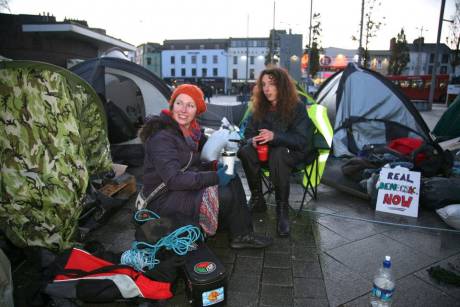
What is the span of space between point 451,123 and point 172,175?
5.75 meters

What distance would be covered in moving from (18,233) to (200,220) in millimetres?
1384

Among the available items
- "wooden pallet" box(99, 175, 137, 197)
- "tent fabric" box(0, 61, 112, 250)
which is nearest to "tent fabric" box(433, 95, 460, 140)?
"wooden pallet" box(99, 175, 137, 197)

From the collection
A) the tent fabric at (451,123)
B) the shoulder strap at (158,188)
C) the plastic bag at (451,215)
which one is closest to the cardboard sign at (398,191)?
the plastic bag at (451,215)

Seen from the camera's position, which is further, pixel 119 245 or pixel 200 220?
pixel 119 245

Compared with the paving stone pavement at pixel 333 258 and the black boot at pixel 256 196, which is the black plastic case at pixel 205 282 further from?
the black boot at pixel 256 196

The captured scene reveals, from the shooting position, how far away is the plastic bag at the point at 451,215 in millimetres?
3129

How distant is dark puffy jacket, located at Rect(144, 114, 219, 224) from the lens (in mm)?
2268

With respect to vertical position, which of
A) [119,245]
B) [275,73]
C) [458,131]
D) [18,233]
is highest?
[275,73]

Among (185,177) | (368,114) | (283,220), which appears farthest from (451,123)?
(185,177)

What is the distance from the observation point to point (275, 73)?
330 centimetres

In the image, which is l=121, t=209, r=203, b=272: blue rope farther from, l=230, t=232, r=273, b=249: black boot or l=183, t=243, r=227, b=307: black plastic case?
l=230, t=232, r=273, b=249: black boot

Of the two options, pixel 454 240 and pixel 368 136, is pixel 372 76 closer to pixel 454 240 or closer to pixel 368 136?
pixel 368 136

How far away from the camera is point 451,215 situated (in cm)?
317

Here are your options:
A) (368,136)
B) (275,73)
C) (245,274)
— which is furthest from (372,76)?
(245,274)
